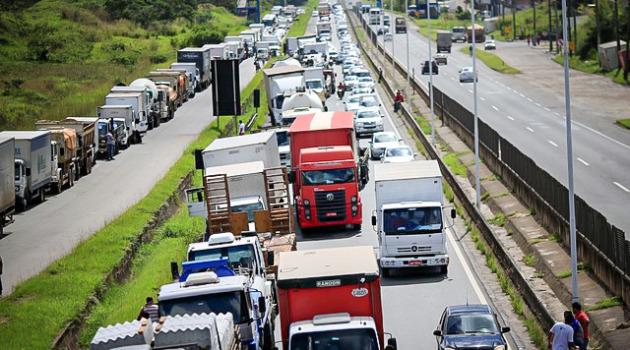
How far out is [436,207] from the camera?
35.5 meters

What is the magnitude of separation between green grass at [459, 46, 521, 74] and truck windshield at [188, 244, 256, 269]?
9390cm

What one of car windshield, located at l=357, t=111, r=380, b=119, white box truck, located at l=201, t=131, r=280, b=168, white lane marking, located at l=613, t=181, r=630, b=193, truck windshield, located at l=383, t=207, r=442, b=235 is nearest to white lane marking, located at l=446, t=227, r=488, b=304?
truck windshield, located at l=383, t=207, r=442, b=235

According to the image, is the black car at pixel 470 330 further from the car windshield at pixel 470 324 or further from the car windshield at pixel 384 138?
the car windshield at pixel 384 138

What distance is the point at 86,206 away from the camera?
51.3 metres

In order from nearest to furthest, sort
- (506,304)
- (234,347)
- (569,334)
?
(234,347) → (569,334) → (506,304)

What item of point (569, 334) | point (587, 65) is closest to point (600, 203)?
point (569, 334)

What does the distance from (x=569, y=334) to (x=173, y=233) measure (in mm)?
21211

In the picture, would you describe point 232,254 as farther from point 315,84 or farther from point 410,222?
point 315,84

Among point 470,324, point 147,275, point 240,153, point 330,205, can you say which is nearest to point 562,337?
point 470,324

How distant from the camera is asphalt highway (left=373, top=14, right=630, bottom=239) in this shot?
163ft

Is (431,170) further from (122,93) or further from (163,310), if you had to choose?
(122,93)

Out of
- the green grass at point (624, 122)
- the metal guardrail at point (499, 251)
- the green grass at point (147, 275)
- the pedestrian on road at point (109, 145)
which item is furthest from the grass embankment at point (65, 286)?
the green grass at point (624, 122)

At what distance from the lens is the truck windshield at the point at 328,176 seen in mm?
42562

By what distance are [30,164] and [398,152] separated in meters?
15.1
